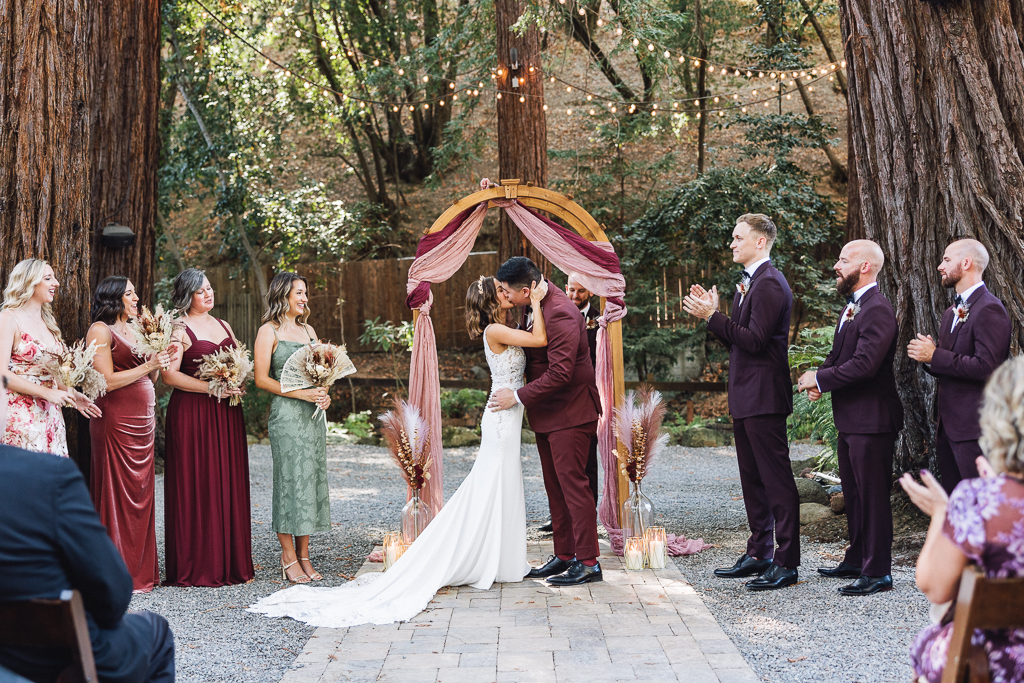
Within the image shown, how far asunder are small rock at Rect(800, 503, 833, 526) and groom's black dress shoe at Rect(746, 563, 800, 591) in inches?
64.7

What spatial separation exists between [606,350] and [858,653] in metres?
2.95

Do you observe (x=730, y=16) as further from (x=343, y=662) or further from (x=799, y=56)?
(x=343, y=662)

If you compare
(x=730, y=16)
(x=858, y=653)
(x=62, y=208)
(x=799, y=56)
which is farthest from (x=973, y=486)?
(x=730, y=16)

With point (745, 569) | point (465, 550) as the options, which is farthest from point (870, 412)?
point (465, 550)

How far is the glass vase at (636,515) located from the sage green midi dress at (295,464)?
1977 millimetres

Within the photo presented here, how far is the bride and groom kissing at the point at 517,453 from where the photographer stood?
5.18m

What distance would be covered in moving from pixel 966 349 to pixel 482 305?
2735mm

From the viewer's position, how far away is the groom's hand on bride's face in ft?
17.7

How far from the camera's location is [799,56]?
12.9m

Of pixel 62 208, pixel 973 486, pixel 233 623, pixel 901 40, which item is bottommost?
pixel 233 623

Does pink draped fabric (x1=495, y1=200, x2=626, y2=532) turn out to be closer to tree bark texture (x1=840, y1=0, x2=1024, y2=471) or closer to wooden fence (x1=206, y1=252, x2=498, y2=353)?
tree bark texture (x1=840, y1=0, x2=1024, y2=471)

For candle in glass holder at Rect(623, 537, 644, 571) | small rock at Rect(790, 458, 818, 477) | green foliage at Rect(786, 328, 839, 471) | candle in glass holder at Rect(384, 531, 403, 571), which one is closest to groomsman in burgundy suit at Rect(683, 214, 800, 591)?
candle in glass holder at Rect(623, 537, 644, 571)

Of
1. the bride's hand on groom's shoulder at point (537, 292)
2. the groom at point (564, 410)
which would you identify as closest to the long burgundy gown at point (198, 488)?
the groom at point (564, 410)

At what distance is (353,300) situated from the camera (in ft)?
52.6
